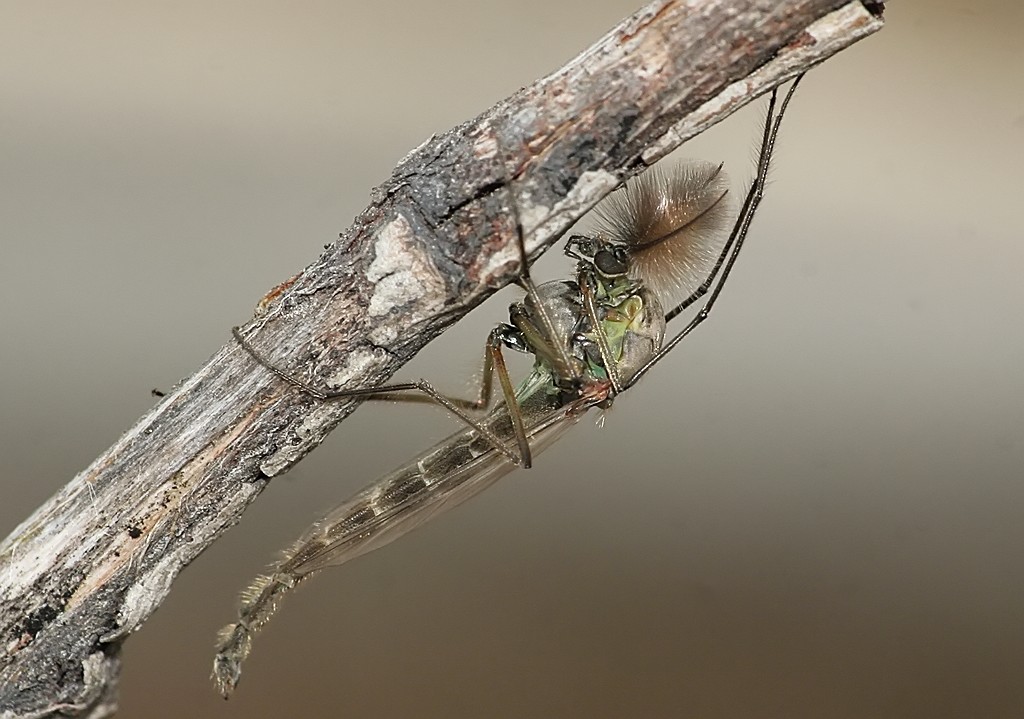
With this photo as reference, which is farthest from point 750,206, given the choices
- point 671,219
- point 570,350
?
point 570,350

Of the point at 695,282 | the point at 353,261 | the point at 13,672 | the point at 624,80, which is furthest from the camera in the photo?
the point at 695,282

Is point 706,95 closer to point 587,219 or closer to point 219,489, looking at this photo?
point 587,219

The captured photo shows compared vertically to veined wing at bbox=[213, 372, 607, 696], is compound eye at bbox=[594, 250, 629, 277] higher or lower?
higher

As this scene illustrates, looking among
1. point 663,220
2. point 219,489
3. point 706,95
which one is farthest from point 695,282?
point 219,489

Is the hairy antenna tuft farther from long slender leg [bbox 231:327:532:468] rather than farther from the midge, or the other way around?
long slender leg [bbox 231:327:532:468]

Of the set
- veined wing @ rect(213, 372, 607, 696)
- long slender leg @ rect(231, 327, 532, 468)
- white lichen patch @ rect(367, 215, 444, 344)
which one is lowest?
veined wing @ rect(213, 372, 607, 696)

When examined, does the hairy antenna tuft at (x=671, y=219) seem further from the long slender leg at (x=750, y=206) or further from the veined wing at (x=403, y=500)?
the veined wing at (x=403, y=500)

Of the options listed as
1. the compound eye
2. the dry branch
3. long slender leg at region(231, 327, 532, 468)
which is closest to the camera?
the dry branch

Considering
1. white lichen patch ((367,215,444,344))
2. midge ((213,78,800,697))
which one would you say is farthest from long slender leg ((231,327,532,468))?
white lichen patch ((367,215,444,344))
